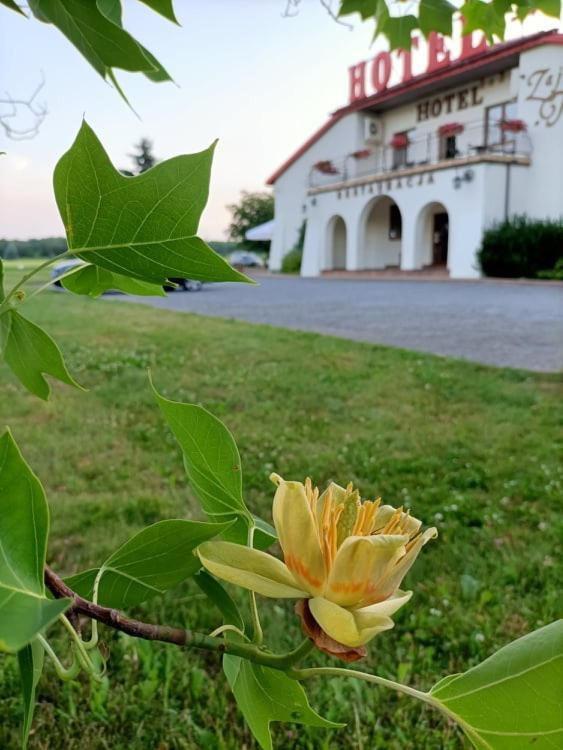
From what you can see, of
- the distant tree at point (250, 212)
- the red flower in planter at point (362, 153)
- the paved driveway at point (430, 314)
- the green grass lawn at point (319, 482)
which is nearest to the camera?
the green grass lawn at point (319, 482)

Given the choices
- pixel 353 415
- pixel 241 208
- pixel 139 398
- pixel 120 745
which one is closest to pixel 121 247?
pixel 120 745

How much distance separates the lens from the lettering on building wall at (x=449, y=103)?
45.8 feet

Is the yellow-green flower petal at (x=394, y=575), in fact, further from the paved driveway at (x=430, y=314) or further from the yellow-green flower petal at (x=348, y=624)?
the paved driveway at (x=430, y=314)

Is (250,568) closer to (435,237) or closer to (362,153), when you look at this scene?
(435,237)

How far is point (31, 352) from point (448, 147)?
1558 cm

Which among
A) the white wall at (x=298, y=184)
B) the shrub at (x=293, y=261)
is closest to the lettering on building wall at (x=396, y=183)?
the white wall at (x=298, y=184)

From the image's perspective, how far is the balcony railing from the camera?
497 inches

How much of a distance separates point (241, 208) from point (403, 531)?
2437cm

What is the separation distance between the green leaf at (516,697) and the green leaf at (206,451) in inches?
4.6

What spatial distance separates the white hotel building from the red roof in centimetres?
2

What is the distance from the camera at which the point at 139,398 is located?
3.45 metres

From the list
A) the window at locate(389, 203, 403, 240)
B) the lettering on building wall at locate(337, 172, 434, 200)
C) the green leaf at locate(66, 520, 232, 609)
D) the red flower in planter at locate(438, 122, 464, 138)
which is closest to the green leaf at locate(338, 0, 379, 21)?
the green leaf at locate(66, 520, 232, 609)

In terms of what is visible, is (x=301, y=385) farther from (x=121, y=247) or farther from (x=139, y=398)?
(x=121, y=247)

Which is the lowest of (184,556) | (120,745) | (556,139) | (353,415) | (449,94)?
(120,745)
